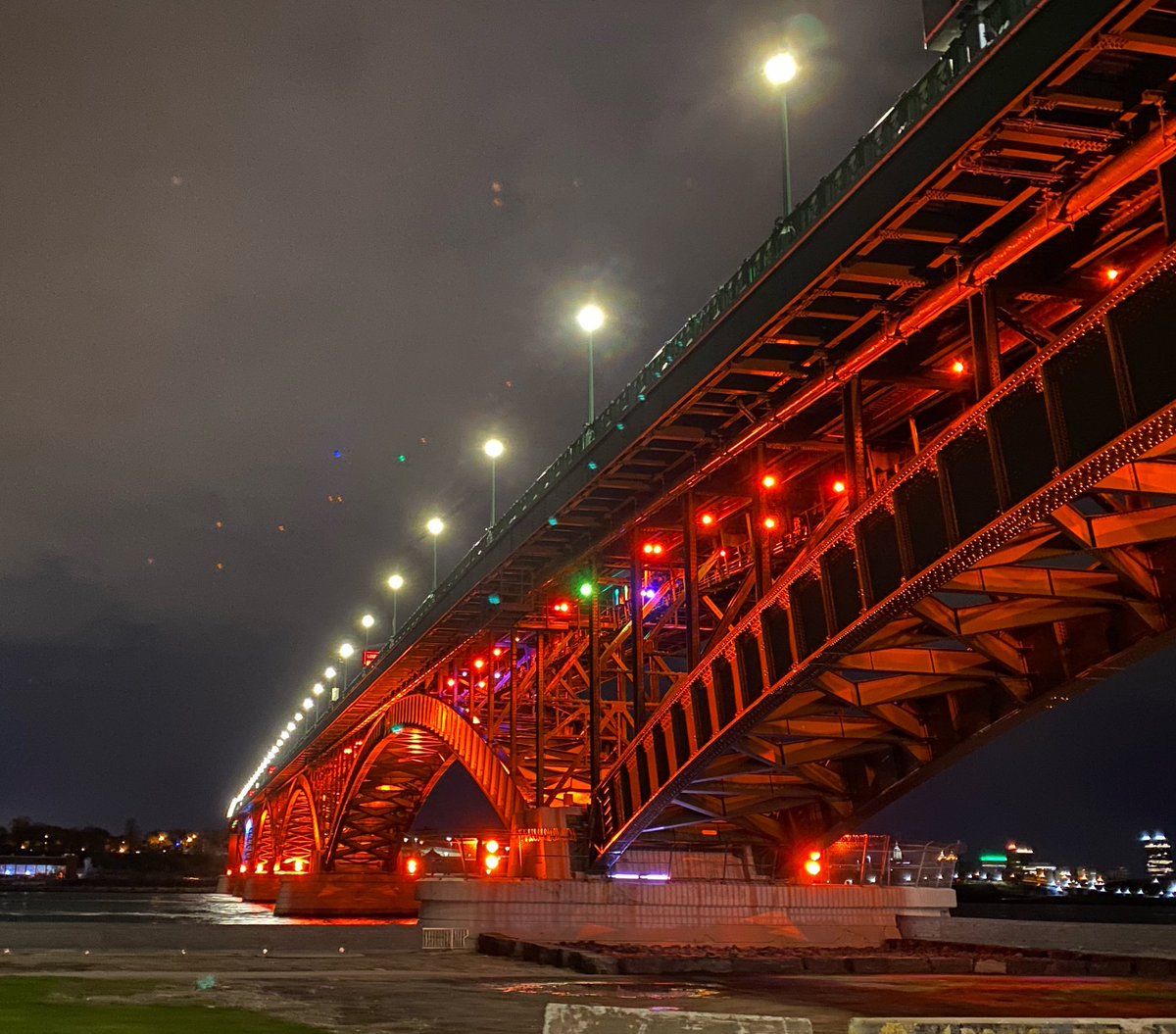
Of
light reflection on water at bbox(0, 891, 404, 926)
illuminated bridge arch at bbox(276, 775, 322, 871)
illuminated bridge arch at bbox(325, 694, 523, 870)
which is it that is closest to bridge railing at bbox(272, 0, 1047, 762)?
illuminated bridge arch at bbox(325, 694, 523, 870)

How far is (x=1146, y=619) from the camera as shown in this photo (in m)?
24.0

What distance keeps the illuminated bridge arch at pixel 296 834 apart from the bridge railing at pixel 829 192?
87.9 metres

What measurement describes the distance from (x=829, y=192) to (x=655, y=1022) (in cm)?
1814

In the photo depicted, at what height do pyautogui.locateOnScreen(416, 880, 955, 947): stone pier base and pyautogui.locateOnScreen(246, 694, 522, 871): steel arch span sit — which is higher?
pyautogui.locateOnScreen(246, 694, 522, 871): steel arch span

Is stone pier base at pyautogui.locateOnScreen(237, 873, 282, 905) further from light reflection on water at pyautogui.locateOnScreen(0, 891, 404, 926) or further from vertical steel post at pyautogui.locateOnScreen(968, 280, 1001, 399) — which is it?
vertical steel post at pyautogui.locateOnScreen(968, 280, 1001, 399)

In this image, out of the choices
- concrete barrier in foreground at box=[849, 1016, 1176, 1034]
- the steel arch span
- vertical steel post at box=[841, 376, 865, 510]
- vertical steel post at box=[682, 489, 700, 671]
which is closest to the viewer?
concrete barrier in foreground at box=[849, 1016, 1176, 1034]

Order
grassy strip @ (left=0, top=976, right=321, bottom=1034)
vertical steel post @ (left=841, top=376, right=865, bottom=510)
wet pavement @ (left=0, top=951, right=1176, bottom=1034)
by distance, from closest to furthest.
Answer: grassy strip @ (left=0, top=976, right=321, bottom=1034) → wet pavement @ (left=0, top=951, right=1176, bottom=1034) → vertical steel post @ (left=841, top=376, right=865, bottom=510)

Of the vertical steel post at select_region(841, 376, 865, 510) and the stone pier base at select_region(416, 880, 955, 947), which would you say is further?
the stone pier base at select_region(416, 880, 955, 947)

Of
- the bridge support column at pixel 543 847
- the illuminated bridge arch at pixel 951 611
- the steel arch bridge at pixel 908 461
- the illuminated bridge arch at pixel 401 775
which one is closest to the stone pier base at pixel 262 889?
the illuminated bridge arch at pixel 401 775

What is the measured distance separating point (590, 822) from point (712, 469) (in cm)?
1339

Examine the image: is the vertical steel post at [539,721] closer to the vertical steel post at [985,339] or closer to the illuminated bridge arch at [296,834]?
the vertical steel post at [985,339]

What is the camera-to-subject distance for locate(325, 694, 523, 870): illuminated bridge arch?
49875 mm

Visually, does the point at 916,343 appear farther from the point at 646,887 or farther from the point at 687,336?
the point at 646,887

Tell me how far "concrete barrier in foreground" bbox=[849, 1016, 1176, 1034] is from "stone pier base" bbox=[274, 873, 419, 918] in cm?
8896
